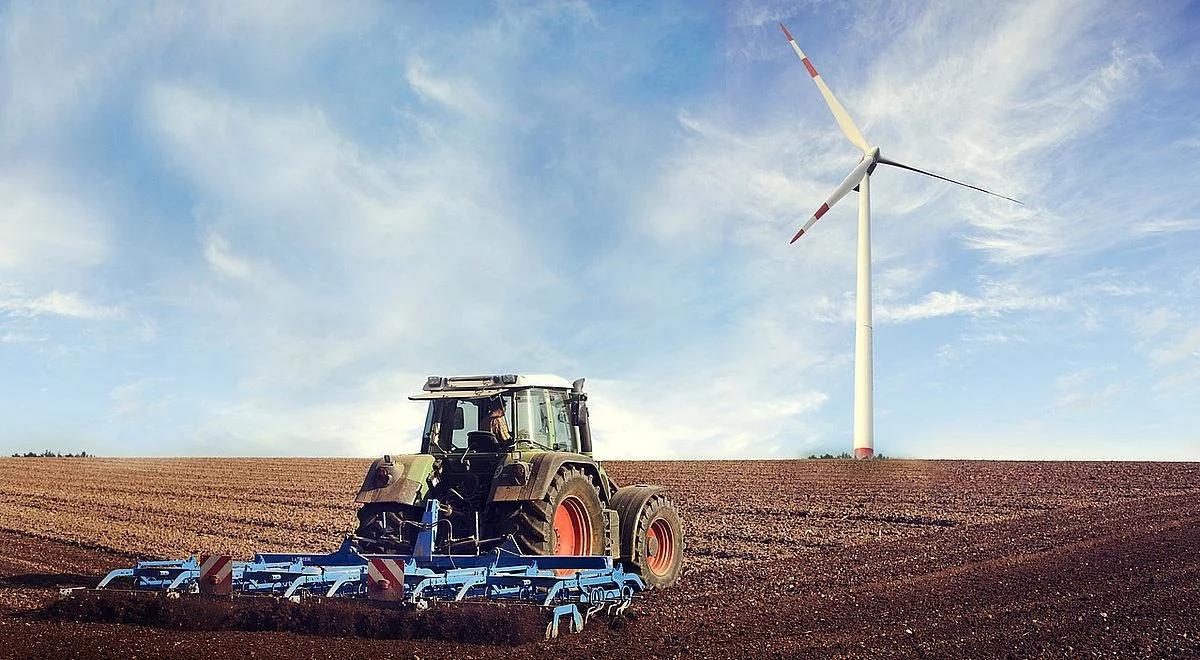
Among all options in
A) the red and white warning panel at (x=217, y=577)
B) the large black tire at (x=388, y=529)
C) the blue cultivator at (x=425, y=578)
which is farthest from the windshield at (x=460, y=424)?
the red and white warning panel at (x=217, y=577)

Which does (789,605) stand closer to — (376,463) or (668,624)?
(668,624)

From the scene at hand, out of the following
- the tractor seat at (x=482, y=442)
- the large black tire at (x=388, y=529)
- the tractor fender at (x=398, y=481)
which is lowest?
the large black tire at (x=388, y=529)

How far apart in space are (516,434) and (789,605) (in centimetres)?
381

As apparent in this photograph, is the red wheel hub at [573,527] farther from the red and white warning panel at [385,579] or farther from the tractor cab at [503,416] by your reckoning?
the red and white warning panel at [385,579]

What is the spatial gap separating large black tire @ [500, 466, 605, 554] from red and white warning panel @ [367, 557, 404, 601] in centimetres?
136

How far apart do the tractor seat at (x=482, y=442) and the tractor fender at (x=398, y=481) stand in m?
0.49

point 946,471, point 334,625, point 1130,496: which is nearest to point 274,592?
point 334,625

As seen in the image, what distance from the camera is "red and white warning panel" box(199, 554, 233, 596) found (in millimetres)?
9938

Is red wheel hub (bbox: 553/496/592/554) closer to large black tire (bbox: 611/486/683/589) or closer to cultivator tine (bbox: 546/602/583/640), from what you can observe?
A: large black tire (bbox: 611/486/683/589)

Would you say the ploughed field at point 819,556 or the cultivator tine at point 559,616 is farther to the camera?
the ploughed field at point 819,556

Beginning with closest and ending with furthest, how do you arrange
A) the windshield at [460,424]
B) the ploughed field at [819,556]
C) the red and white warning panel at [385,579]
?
the red and white warning panel at [385,579], the ploughed field at [819,556], the windshield at [460,424]

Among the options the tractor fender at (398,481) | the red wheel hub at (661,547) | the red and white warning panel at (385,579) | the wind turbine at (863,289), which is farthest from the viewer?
the wind turbine at (863,289)

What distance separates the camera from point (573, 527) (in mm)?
10680

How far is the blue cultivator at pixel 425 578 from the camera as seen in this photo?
888cm
